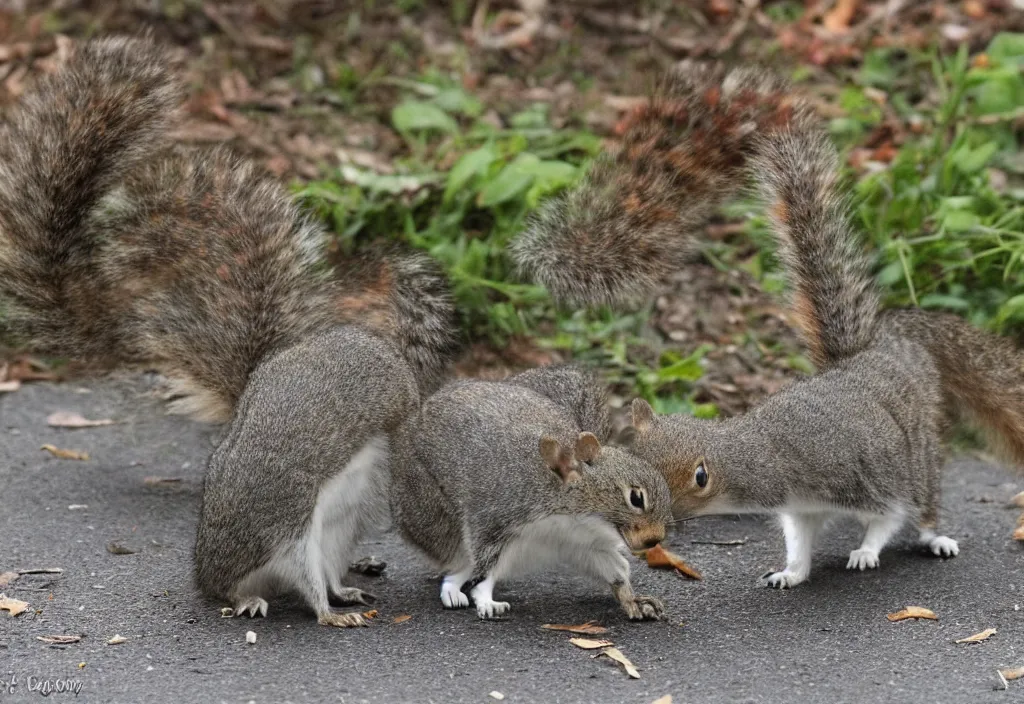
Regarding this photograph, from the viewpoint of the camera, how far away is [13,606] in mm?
4004

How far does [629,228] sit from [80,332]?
1930 mm

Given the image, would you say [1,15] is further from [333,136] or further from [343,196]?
[343,196]

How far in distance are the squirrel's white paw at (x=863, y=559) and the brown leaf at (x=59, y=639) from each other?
2.28m

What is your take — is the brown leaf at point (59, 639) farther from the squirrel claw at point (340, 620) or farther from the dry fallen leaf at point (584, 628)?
the dry fallen leaf at point (584, 628)

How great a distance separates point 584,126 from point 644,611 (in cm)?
394

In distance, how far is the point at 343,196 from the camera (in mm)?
6812

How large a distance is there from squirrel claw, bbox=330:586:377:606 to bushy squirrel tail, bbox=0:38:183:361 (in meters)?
1.37

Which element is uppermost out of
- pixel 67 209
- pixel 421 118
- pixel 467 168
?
pixel 421 118

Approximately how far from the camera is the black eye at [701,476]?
4035mm

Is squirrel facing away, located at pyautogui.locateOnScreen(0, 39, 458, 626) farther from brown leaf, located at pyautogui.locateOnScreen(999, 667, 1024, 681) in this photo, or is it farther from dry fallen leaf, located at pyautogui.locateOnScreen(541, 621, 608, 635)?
brown leaf, located at pyautogui.locateOnScreen(999, 667, 1024, 681)

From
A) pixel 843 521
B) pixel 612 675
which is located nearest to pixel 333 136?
pixel 843 521

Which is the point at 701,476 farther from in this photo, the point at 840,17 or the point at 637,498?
the point at 840,17

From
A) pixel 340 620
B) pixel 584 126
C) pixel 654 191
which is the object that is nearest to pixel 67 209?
pixel 340 620

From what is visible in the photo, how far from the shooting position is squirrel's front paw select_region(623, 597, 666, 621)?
4.01 meters
